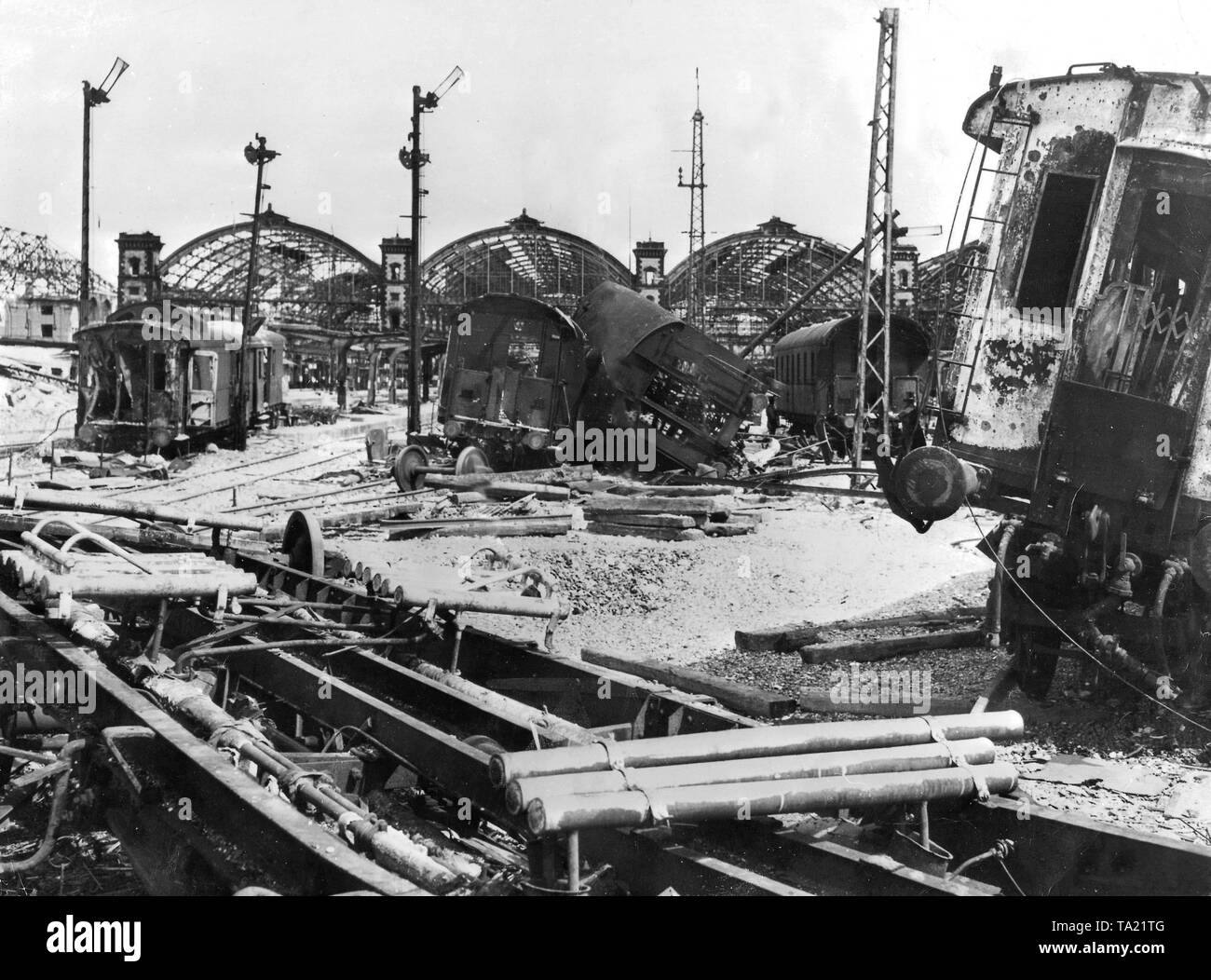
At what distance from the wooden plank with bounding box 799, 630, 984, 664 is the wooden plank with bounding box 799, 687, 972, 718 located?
0.91 m

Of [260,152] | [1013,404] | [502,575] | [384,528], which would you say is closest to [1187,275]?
[1013,404]

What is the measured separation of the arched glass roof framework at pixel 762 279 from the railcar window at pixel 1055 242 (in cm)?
3299

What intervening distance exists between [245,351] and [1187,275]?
2239 centimetres

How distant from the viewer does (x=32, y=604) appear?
561cm

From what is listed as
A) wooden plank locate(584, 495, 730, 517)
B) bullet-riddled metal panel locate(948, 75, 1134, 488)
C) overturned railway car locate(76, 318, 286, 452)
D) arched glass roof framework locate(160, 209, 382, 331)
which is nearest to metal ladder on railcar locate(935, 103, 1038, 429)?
bullet-riddled metal panel locate(948, 75, 1134, 488)

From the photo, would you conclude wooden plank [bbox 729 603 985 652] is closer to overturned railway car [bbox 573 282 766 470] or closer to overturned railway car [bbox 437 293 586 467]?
overturned railway car [bbox 573 282 766 470]

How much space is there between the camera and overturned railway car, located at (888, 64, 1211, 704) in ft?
19.9

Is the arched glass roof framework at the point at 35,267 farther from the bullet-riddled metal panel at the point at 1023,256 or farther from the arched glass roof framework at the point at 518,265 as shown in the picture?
the bullet-riddled metal panel at the point at 1023,256

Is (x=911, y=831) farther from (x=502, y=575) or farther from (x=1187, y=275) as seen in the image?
(x=1187, y=275)

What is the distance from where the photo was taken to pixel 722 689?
5508mm

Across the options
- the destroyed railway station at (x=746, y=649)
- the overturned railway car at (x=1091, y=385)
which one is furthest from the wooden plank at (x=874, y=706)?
the overturned railway car at (x=1091, y=385)

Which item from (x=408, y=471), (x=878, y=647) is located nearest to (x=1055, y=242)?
(x=878, y=647)

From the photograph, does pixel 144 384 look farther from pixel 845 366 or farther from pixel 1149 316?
pixel 1149 316
